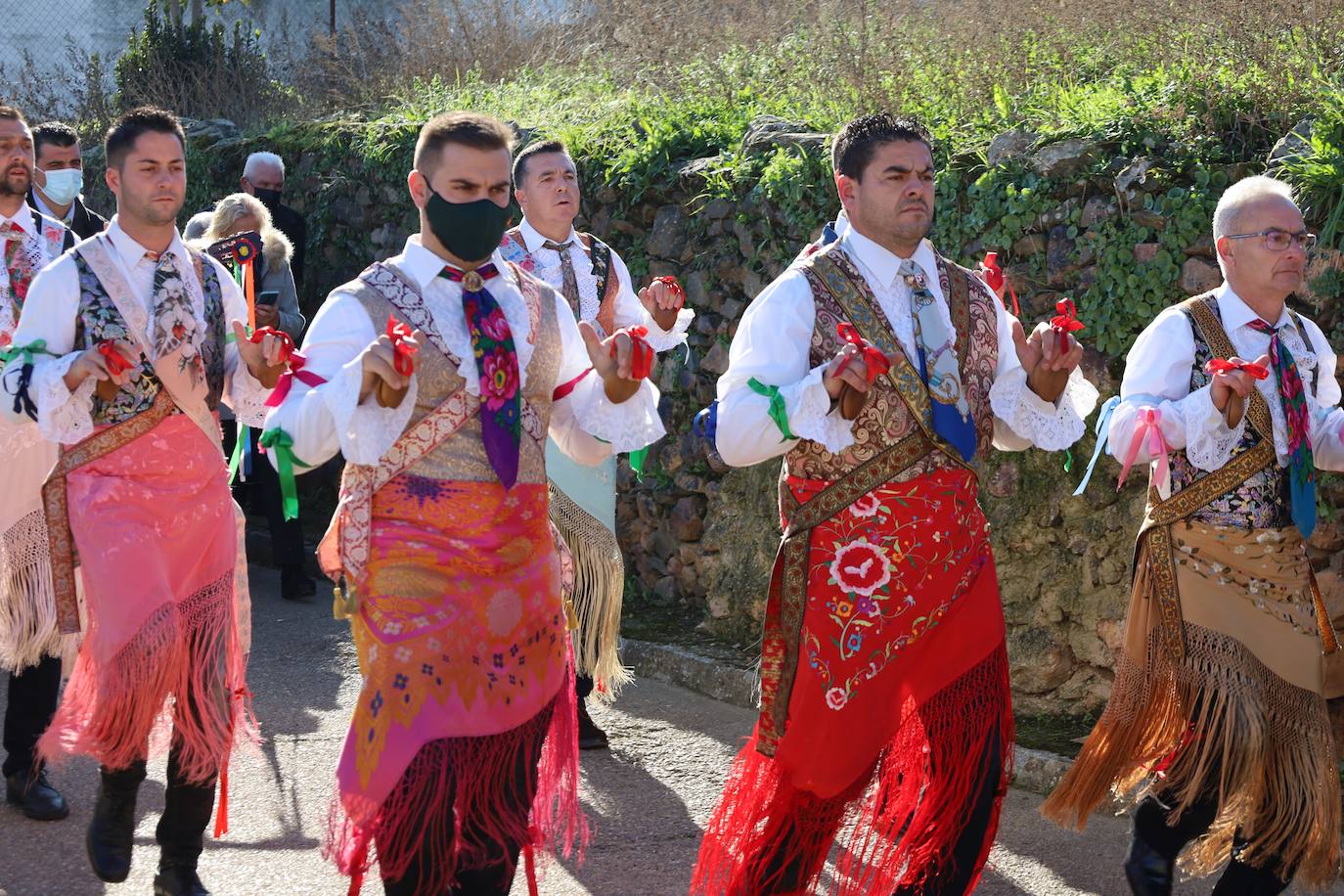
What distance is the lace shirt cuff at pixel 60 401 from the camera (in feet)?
14.4

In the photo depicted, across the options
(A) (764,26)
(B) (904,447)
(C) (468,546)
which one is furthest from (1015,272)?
(A) (764,26)

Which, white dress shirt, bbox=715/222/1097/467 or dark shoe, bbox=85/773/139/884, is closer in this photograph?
white dress shirt, bbox=715/222/1097/467

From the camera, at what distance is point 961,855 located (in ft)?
13.0

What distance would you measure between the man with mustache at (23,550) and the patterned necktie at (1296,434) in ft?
12.5

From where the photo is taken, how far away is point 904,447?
4012 millimetres

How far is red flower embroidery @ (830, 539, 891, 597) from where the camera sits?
13.1 feet

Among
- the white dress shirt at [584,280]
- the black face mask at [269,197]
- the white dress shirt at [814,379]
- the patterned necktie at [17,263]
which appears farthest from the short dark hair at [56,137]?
the white dress shirt at [814,379]

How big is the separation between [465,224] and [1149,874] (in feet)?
8.05

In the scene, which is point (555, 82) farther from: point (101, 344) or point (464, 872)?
point (464, 872)

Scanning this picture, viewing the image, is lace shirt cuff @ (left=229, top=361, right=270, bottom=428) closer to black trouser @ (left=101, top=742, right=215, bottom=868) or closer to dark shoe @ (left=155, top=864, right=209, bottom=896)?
black trouser @ (left=101, top=742, right=215, bottom=868)

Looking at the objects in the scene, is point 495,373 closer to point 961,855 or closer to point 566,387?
point 566,387

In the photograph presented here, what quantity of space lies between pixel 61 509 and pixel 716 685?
3255 mm

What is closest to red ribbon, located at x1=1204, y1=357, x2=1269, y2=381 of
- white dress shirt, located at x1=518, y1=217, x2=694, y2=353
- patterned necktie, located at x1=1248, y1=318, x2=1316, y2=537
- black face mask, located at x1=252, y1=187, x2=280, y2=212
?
patterned necktie, located at x1=1248, y1=318, x2=1316, y2=537

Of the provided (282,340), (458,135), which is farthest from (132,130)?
(458,135)
